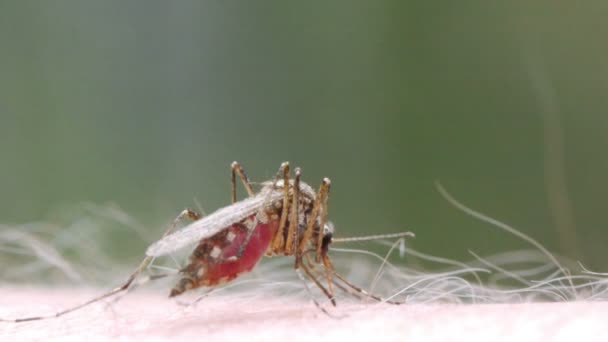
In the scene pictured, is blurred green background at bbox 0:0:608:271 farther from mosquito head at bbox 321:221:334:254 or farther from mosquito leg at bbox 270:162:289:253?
mosquito leg at bbox 270:162:289:253

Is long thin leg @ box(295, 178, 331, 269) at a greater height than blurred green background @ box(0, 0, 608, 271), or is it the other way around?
blurred green background @ box(0, 0, 608, 271)

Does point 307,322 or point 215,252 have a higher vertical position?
point 215,252

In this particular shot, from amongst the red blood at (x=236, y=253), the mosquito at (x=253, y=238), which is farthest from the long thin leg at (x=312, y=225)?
the red blood at (x=236, y=253)

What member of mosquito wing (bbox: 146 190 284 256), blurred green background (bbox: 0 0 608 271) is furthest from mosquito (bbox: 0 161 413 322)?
blurred green background (bbox: 0 0 608 271)

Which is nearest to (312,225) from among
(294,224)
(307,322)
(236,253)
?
(294,224)

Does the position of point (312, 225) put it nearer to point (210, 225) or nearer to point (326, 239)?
point (326, 239)

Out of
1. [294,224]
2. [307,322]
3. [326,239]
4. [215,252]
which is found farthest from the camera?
[326,239]
